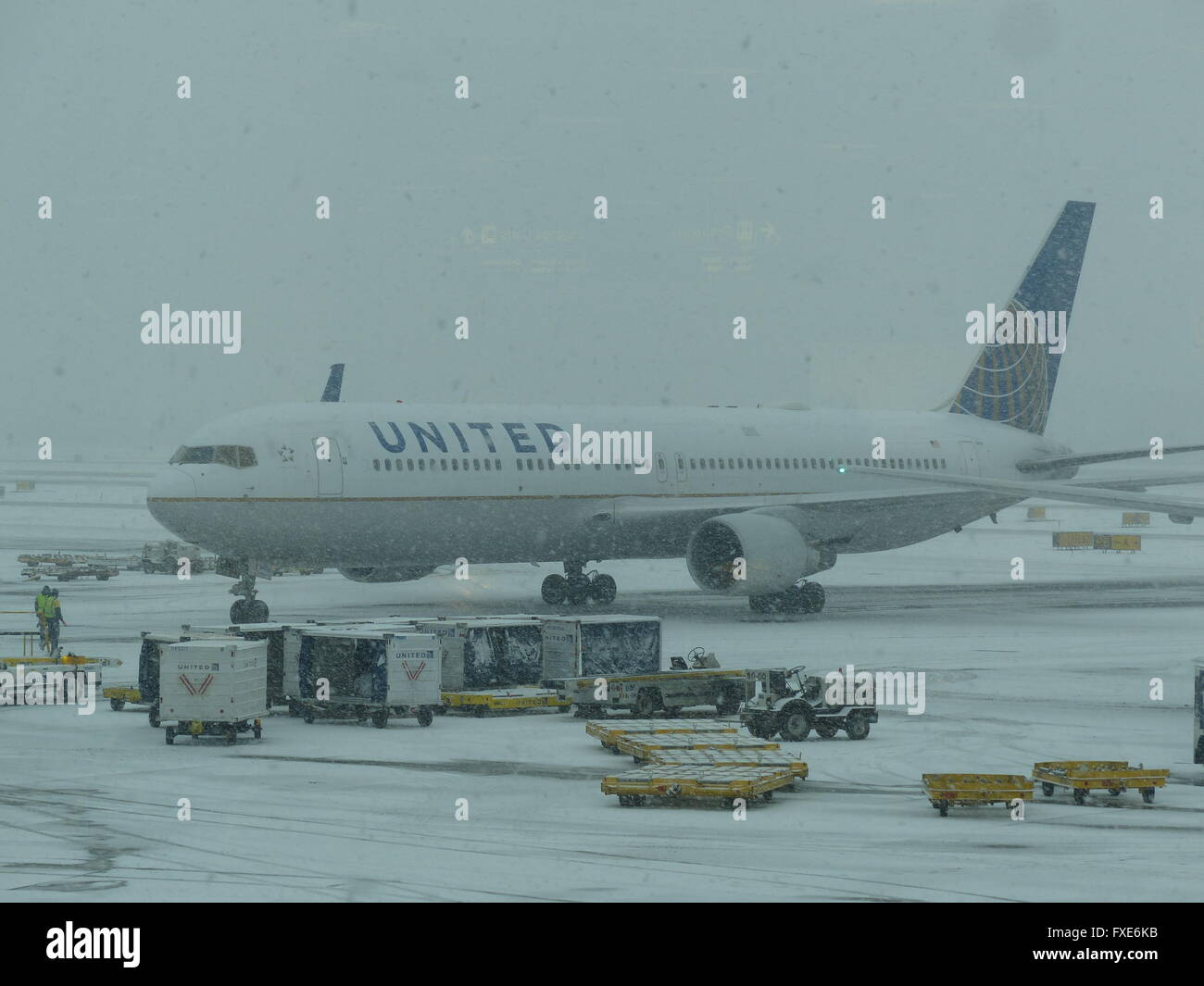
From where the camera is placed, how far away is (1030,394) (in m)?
49.8

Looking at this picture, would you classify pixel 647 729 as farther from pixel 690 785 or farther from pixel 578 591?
pixel 578 591

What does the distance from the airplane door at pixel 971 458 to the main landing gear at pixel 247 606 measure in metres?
21.9

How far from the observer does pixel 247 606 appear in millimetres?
32406

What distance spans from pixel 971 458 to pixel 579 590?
42.9 feet

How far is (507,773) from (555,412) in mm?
21587

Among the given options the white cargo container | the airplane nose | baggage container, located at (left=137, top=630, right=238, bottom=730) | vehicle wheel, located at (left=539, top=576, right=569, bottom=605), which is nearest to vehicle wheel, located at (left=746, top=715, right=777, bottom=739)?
the white cargo container

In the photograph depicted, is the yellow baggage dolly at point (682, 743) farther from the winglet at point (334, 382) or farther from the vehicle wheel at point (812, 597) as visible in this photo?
the winglet at point (334, 382)

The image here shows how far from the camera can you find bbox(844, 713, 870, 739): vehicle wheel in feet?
68.3

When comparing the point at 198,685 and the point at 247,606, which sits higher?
the point at 247,606

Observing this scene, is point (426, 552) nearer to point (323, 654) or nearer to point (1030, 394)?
point (323, 654)

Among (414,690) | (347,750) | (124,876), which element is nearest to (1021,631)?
(414,690)

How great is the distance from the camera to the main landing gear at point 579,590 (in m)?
40.6

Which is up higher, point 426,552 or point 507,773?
point 426,552

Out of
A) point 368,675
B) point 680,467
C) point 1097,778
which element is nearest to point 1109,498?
point 1097,778
